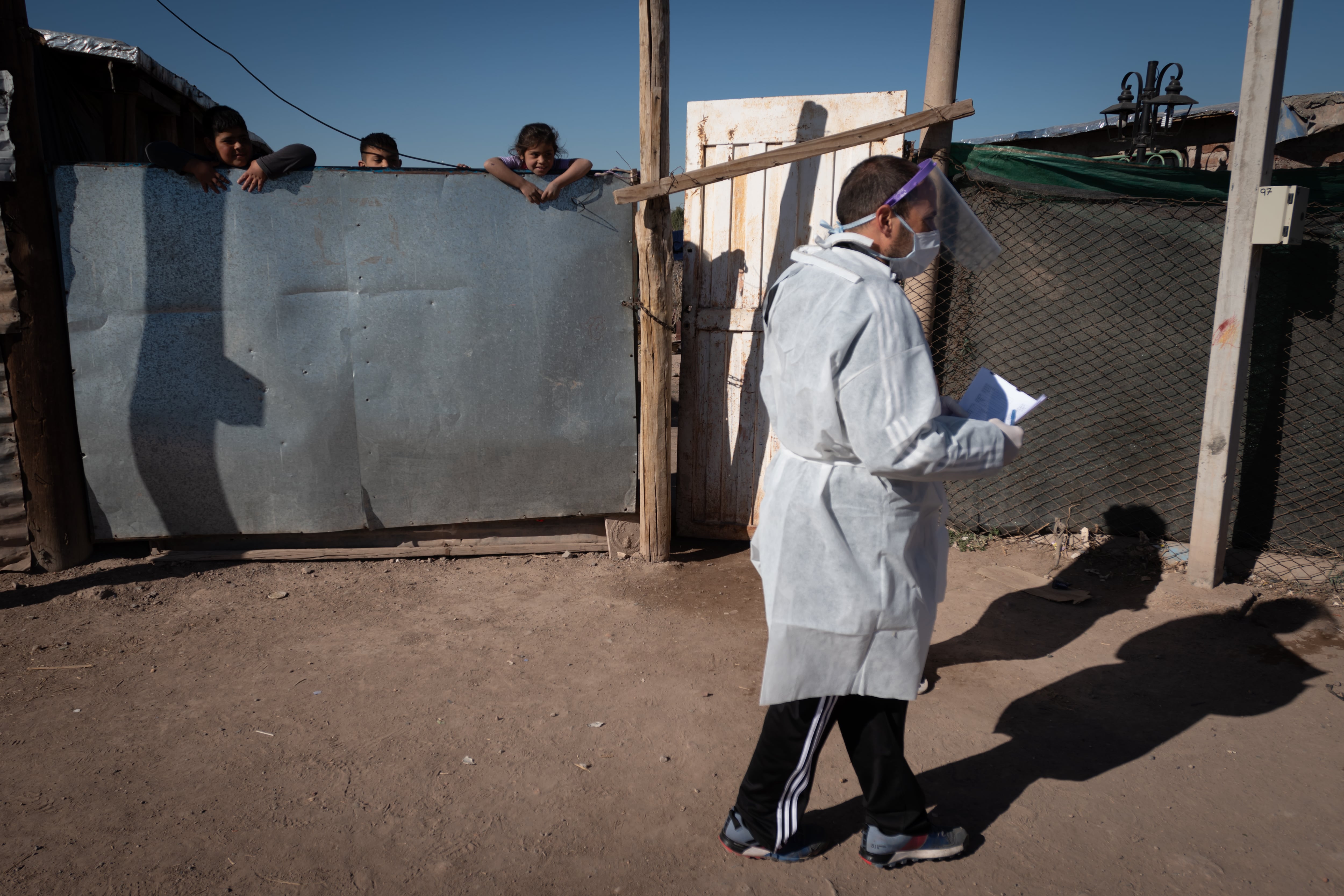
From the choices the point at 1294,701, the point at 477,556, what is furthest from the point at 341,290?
the point at 1294,701

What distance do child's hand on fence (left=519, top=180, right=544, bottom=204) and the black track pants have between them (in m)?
3.19

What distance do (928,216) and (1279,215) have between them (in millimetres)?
2795

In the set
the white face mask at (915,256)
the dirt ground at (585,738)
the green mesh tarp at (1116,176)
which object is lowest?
the dirt ground at (585,738)

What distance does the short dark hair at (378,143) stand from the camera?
5.24 metres

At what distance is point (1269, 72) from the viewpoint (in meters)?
3.88

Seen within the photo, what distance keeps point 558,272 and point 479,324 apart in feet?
1.73

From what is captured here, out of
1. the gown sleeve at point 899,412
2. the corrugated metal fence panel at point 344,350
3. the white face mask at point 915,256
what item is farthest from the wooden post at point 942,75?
the gown sleeve at point 899,412

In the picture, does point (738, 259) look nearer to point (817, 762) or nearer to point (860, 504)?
point (860, 504)

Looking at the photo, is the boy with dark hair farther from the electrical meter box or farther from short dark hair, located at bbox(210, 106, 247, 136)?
the electrical meter box

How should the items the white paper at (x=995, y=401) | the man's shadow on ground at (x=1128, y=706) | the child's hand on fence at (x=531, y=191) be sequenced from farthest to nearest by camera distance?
the child's hand on fence at (x=531, y=191)
the man's shadow on ground at (x=1128, y=706)
the white paper at (x=995, y=401)

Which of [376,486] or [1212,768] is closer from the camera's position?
[1212,768]

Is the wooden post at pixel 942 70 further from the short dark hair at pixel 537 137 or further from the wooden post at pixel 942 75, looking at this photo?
the short dark hair at pixel 537 137

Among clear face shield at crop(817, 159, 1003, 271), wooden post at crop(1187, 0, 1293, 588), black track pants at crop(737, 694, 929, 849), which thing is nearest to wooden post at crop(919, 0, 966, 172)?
wooden post at crop(1187, 0, 1293, 588)

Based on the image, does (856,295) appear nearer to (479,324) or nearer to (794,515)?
(794,515)
